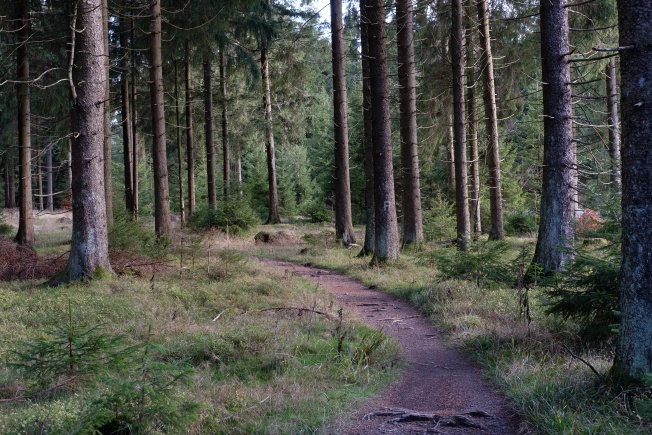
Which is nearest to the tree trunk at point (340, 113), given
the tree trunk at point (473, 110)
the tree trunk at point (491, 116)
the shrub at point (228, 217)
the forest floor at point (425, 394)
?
the tree trunk at point (473, 110)

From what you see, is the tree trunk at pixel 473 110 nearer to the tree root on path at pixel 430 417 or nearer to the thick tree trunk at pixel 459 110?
the thick tree trunk at pixel 459 110

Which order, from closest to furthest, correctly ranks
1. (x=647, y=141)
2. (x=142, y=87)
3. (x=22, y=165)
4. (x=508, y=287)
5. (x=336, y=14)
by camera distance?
1. (x=647, y=141)
2. (x=508, y=287)
3. (x=22, y=165)
4. (x=336, y=14)
5. (x=142, y=87)

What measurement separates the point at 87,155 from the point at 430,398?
26.9 ft

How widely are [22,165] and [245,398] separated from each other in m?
14.2

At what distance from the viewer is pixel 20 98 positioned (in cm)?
1748

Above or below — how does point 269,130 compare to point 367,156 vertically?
above

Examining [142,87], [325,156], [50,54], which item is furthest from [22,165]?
[325,156]

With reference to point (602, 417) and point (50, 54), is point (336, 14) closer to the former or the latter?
point (50, 54)

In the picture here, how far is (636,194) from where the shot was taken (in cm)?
459

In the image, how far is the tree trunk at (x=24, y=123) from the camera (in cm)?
1628

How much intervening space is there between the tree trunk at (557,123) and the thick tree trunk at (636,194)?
5.64 meters

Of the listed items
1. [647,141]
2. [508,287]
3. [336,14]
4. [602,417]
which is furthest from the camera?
[336,14]

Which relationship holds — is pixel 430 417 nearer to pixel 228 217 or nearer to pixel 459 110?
pixel 459 110

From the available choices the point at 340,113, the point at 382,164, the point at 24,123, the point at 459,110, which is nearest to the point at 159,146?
the point at 24,123
